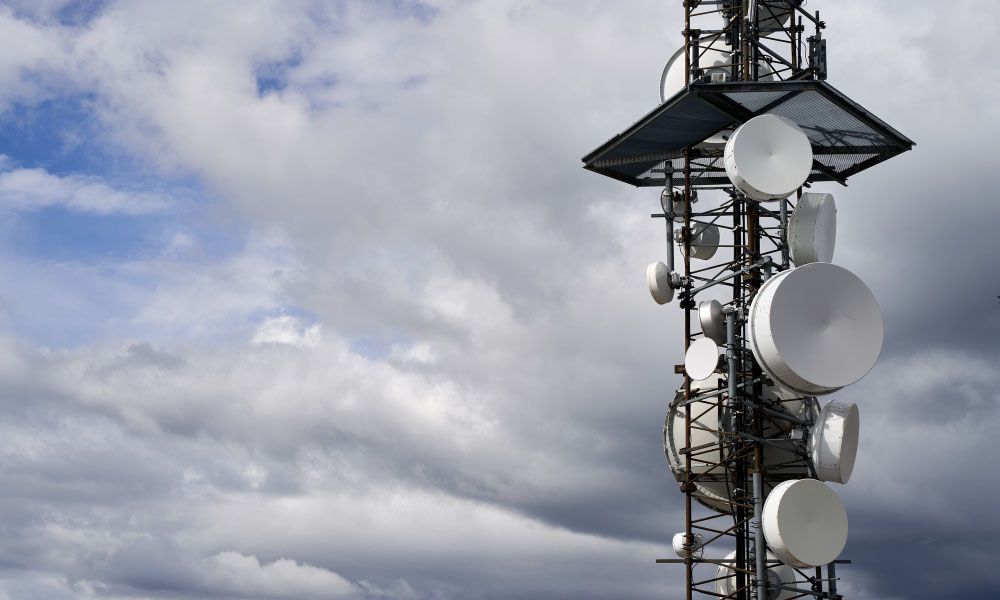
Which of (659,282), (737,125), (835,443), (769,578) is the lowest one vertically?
(769,578)

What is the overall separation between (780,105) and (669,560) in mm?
15627

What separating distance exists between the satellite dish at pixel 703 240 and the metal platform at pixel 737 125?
8.89 ft

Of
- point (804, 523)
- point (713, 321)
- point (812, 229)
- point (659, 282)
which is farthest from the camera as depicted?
point (659, 282)

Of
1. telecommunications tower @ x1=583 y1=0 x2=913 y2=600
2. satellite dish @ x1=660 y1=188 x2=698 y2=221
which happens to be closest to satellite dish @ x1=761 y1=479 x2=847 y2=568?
telecommunications tower @ x1=583 y1=0 x2=913 y2=600

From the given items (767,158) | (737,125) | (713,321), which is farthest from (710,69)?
→ (713,321)

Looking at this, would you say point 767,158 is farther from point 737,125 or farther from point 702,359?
point 702,359

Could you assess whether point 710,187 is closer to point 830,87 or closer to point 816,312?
point 830,87

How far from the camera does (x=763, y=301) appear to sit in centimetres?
3841

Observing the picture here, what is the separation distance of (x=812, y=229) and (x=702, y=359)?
18.1 feet

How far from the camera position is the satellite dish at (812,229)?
135 feet

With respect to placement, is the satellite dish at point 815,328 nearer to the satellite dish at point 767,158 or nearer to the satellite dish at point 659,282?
the satellite dish at point 767,158

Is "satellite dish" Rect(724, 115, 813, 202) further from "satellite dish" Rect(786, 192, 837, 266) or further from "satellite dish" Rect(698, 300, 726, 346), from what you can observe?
"satellite dish" Rect(698, 300, 726, 346)

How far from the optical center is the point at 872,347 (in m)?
38.6

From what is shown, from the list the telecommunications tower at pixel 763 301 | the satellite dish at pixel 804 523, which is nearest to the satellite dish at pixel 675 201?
the telecommunications tower at pixel 763 301
